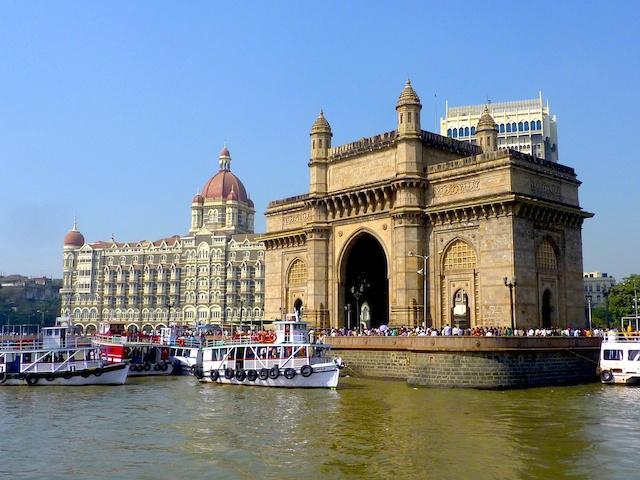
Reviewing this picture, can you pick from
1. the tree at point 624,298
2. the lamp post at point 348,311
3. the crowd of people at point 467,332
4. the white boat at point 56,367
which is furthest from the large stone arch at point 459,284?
the tree at point 624,298

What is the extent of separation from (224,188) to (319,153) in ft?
226

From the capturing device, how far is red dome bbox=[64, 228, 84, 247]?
126 meters

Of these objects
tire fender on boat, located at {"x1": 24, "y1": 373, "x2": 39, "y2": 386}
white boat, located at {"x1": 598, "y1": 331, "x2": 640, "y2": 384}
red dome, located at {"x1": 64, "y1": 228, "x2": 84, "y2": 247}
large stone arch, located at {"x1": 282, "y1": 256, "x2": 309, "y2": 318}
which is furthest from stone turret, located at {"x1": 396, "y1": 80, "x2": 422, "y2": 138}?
red dome, located at {"x1": 64, "y1": 228, "x2": 84, "y2": 247}

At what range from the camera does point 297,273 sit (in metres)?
55.9

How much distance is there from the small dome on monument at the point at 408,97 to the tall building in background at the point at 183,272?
65.5 meters

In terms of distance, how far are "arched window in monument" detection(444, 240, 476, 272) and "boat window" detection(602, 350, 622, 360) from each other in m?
8.78

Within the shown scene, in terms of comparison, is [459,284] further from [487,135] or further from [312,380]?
[487,135]

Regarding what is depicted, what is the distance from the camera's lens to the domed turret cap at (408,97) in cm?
4466

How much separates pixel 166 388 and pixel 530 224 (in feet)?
76.3

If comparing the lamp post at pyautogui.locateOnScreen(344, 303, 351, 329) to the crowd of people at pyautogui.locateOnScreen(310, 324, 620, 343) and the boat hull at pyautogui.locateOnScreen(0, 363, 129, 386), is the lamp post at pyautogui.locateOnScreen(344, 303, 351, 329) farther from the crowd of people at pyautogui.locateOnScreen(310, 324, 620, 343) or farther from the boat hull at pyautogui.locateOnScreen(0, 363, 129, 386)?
the boat hull at pyautogui.locateOnScreen(0, 363, 129, 386)

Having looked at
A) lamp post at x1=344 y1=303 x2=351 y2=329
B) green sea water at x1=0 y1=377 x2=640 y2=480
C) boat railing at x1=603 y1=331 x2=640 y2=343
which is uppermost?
lamp post at x1=344 y1=303 x2=351 y2=329

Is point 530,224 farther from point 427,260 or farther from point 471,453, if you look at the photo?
point 471,453

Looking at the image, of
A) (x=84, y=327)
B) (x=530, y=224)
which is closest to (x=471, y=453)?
(x=530, y=224)

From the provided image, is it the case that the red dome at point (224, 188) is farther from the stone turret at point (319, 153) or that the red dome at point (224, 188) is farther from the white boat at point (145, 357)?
the white boat at point (145, 357)
